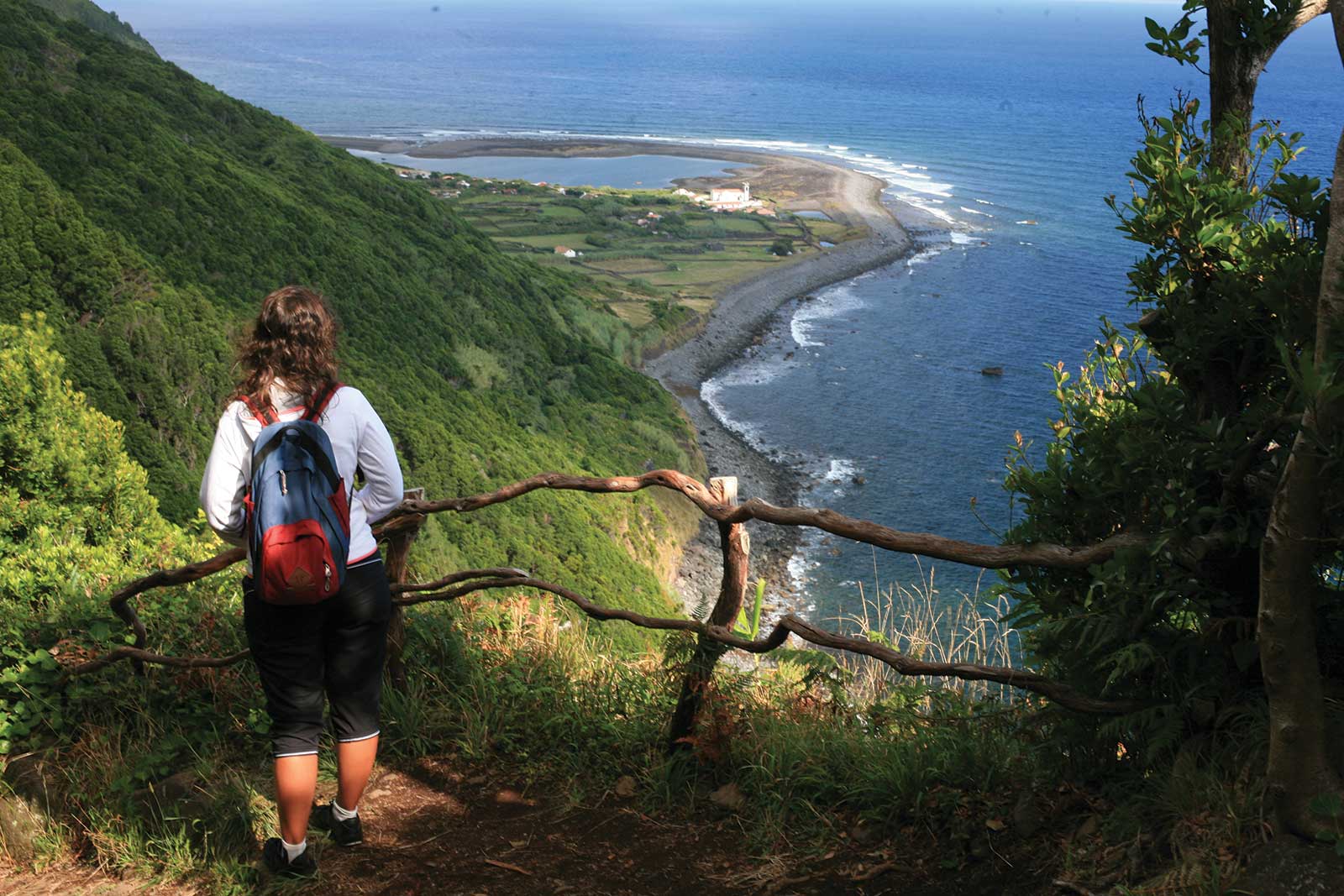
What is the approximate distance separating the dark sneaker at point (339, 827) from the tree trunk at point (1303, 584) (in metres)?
2.43

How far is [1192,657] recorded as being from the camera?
2.62 meters

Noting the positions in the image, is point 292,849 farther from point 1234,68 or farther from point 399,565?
point 1234,68

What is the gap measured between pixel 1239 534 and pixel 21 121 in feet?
113

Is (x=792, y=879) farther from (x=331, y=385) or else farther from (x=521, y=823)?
(x=331, y=385)

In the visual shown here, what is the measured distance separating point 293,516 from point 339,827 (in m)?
1.09

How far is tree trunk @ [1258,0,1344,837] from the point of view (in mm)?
2023

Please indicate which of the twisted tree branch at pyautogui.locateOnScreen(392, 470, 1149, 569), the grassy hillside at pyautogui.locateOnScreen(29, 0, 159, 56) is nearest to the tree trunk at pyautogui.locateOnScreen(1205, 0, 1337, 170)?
the twisted tree branch at pyautogui.locateOnScreen(392, 470, 1149, 569)

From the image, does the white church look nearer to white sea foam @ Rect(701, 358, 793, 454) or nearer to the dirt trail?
white sea foam @ Rect(701, 358, 793, 454)

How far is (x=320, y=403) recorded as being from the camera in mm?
2957

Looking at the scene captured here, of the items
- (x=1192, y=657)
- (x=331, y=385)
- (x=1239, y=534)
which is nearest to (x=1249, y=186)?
(x=1239, y=534)

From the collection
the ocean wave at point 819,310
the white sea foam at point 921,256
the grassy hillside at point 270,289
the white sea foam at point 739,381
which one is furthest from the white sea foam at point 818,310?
the grassy hillside at point 270,289

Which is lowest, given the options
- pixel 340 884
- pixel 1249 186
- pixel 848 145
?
pixel 340 884

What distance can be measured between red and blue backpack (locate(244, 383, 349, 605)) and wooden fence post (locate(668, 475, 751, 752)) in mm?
1072

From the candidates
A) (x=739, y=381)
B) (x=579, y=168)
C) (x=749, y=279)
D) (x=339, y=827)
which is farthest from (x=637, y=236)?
(x=339, y=827)
